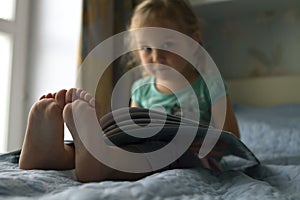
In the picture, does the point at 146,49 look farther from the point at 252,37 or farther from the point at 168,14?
the point at 252,37

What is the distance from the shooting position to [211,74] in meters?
1.31

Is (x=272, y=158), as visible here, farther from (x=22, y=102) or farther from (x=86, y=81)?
(x=22, y=102)

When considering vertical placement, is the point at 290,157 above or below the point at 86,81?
below

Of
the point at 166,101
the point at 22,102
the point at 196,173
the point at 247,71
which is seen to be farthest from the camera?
the point at 247,71

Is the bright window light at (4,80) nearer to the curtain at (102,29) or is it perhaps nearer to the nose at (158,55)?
the curtain at (102,29)

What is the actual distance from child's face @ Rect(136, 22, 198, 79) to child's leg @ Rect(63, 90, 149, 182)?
1.85 ft

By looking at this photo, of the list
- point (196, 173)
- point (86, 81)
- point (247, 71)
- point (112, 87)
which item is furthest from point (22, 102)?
point (196, 173)

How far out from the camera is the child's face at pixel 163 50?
47.6 inches

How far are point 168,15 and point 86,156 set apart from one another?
2.36ft

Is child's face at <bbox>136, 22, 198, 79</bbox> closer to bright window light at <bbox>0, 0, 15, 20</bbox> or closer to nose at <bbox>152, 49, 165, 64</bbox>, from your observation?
nose at <bbox>152, 49, 165, 64</bbox>

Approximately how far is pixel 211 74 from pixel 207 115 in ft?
0.62

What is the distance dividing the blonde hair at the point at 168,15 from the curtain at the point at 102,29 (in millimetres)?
318

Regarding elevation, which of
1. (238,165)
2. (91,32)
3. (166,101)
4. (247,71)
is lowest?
(238,165)

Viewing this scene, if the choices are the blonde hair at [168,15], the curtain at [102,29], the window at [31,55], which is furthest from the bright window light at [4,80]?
the blonde hair at [168,15]
